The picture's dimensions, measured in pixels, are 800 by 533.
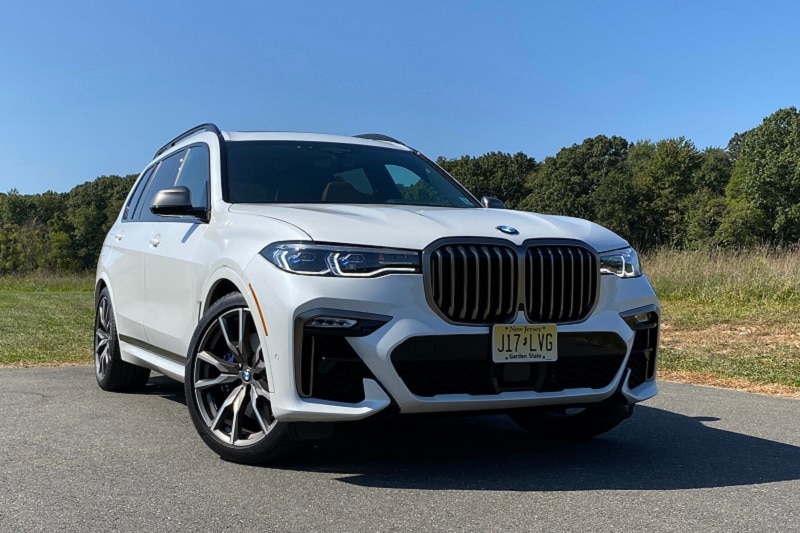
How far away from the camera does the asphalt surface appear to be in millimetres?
3338

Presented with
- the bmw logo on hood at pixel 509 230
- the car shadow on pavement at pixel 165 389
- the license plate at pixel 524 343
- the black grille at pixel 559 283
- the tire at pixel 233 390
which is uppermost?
the bmw logo on hood at pixel 509 230

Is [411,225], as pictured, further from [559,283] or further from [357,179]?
[357,179]

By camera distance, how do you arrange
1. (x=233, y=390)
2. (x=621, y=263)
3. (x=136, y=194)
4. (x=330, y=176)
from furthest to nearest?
1. (x=136, y=194)
2. (x=330, y=176)
3. (x=621, y=263)
4. (x=233, y=390)

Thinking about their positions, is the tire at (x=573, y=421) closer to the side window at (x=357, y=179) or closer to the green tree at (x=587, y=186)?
the side window at (x=357, y=179)

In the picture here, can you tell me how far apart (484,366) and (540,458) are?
0.94m

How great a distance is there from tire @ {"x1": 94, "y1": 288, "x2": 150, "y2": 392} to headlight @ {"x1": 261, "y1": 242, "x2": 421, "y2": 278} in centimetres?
321

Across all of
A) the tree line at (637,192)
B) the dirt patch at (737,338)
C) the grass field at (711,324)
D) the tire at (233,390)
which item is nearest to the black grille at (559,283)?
the tire at (233,390)

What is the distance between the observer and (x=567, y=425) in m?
4.99

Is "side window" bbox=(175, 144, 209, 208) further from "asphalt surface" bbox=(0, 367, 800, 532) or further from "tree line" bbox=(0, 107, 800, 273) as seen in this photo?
"tree line" bbox=(0, 107, 800, 273)

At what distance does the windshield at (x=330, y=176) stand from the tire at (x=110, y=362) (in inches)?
80.2

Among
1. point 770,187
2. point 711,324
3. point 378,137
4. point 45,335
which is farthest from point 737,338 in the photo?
point 770,187

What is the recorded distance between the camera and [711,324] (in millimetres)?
13828

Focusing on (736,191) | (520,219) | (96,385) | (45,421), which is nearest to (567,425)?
(520,219)

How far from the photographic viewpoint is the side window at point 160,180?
6.27m
